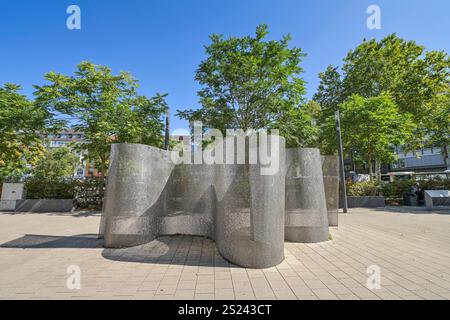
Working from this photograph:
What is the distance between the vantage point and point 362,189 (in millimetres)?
15672

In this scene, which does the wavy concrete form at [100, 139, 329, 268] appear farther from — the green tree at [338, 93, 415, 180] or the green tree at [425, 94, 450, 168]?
the green tree at [425, 94, 450, 168]

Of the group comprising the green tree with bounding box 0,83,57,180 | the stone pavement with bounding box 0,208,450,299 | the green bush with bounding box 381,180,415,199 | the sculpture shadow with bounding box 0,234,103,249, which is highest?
the green tree with bounding box 0,83,57,180

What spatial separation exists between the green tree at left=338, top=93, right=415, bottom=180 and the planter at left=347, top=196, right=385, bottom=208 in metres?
3.36

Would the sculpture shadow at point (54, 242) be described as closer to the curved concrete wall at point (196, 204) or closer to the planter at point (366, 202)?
the curved concrete wall at point (196, 204)

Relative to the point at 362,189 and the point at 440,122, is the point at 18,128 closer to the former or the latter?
the point at 362,189

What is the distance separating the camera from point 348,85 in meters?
24.1

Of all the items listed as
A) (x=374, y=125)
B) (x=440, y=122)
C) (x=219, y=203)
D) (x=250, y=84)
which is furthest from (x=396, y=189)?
(x=219, y=203)

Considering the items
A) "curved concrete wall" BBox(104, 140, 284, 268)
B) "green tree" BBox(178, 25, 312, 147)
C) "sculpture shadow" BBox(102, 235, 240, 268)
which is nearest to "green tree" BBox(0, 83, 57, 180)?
"green tree" BBox(178, 25, 312, 147)

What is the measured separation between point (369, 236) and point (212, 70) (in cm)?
1147

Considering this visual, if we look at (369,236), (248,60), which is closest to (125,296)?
(369,236)

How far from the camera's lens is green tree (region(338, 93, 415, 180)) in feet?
49.7

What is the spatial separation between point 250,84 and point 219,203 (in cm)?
863

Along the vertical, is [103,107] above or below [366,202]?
above

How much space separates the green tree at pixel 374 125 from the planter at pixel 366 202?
11.0ft
